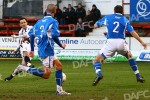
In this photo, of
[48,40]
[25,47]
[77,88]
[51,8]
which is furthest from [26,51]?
[51,8]

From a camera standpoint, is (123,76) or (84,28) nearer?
(123,76)

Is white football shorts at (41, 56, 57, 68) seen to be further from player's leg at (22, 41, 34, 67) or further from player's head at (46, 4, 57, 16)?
player's leg at (22, 41, 34, 67)

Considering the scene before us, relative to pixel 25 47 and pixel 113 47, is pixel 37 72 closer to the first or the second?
pixel 113 47

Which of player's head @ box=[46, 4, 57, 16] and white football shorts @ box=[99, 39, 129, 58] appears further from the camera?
white football shorts @ box=[99, 39, 129, 58]

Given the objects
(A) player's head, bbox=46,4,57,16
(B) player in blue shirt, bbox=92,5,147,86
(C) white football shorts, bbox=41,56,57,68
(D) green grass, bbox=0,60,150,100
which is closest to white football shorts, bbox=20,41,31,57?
(D) green grass, bbox=0,60,150,100

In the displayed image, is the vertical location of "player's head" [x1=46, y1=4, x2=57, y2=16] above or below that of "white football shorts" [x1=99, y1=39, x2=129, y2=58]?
above

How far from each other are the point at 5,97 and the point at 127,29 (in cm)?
426

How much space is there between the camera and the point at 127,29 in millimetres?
14898

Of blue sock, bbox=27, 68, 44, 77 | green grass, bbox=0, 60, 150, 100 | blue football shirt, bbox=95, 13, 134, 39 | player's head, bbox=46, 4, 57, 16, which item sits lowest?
green grass, bbox=0, 60, 150, 100

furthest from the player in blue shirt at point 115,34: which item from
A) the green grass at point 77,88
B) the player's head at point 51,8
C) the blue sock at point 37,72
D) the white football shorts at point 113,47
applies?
the player's head at point 51,8

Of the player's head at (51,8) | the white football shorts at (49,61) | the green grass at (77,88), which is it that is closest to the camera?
the green grass at (77,88)

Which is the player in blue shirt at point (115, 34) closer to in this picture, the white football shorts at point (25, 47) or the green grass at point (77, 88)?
the green grass at point (77, 88)

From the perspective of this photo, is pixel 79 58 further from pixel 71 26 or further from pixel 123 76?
pixel 123 76

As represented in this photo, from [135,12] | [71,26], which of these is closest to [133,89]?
[135,12]
